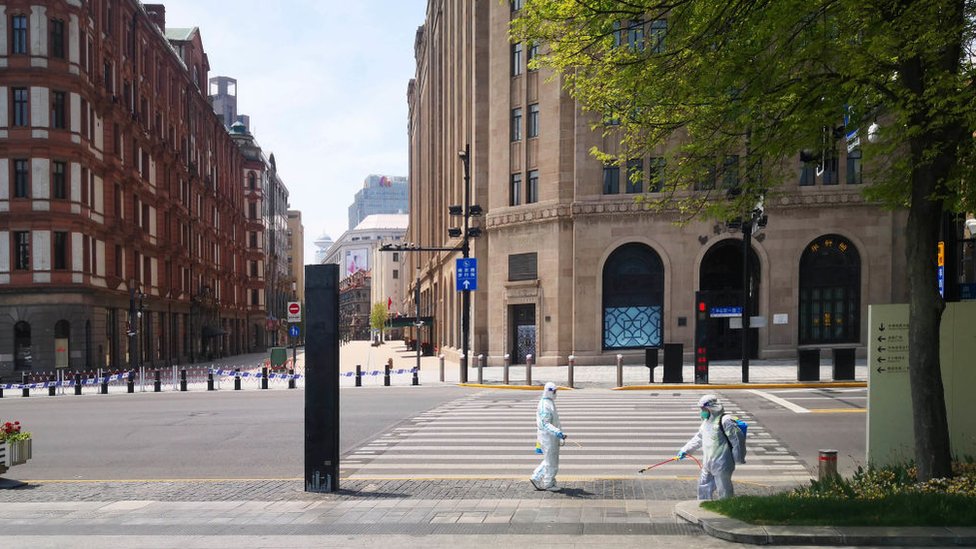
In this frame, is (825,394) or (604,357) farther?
(604,357)

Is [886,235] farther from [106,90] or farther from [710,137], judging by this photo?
[106,90]

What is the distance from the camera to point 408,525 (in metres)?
8.73

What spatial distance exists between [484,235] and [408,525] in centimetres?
3306

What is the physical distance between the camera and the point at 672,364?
83.6 ft

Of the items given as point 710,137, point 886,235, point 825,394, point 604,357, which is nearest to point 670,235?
point 604,357

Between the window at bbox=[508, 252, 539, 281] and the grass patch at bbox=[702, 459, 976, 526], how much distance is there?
28020 mm

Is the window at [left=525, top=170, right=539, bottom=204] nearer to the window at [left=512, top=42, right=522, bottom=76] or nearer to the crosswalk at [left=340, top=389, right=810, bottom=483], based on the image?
the window at [left=512, top=42, right=522, bottom=76]

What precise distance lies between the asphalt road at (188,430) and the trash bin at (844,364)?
1231 centimetres

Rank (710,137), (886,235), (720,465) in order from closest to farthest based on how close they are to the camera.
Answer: (720,465) → (710,137) → (886,235)

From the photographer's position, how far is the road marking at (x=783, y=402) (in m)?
18.0

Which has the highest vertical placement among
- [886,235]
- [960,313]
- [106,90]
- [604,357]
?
[106,90]

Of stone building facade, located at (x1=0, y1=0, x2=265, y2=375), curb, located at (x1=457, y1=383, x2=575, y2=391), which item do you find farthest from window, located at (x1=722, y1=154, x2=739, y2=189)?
stone building facade, located at (x1=0, y1=0, x2=265, y2=375)

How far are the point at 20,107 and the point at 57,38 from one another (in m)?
3.95

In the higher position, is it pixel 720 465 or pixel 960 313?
pixel 960 313
